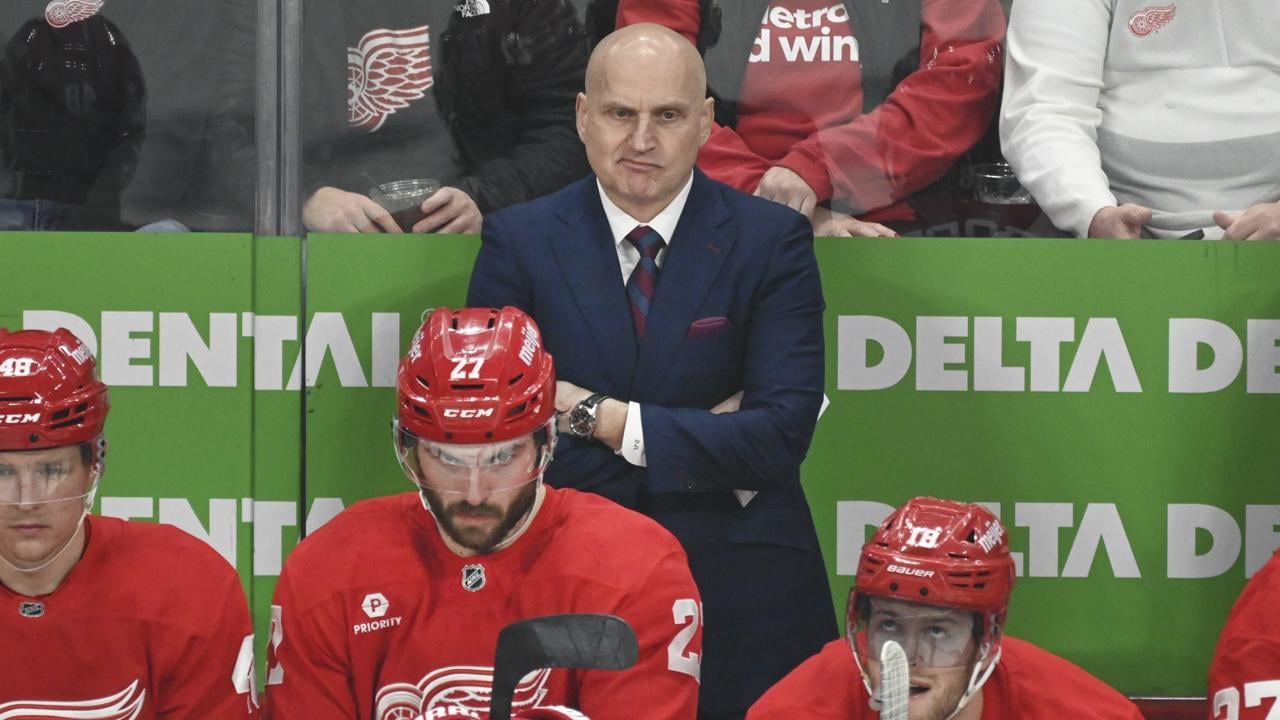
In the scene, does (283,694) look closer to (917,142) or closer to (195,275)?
(195,275)

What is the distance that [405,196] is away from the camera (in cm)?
411

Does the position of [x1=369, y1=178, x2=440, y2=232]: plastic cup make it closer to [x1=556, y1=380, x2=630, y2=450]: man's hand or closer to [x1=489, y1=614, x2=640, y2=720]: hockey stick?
[x1=556, y1=380, x2=630, y2=450]: man's hand

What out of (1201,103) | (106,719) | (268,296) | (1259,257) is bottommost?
(106,719)

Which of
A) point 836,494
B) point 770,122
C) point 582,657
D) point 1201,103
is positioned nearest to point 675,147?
point 770,122

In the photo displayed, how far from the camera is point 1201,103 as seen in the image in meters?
4.14

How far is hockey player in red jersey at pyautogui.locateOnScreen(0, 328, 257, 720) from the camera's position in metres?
3.08

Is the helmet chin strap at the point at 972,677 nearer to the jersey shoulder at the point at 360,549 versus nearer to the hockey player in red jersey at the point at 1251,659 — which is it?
the hockey player in red jersey at the point at 1251,659

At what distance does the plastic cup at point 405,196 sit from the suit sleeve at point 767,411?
855 mm

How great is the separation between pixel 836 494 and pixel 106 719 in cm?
172

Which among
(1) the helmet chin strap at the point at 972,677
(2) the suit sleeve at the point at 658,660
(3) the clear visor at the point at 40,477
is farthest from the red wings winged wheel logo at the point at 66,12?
(1) the helmet chin strap at the point at 972,677

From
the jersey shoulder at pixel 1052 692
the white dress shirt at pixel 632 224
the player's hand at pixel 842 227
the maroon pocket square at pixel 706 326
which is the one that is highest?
the white dress shirt at pixel 632 224

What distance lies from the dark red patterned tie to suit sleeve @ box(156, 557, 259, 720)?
3.32ft

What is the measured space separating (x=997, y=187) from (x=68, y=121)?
2.05m

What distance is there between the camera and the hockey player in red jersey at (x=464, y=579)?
2.96 meters
